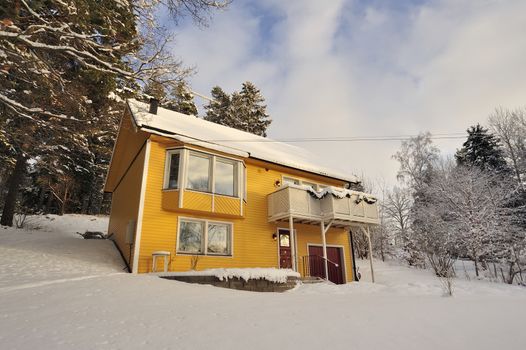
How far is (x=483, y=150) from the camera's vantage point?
96.7ft

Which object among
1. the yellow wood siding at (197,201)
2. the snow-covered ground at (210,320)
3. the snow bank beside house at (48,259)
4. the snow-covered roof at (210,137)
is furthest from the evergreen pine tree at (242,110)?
the snow-covered ground at (210,320)

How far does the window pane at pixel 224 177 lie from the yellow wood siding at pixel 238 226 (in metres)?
0.42

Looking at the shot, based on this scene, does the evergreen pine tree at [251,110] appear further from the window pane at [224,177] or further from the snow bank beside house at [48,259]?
the snow bank beside house at [48,259]

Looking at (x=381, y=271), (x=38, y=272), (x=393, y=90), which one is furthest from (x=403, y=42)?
(x=38, y=272)

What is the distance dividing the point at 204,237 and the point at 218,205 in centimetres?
135

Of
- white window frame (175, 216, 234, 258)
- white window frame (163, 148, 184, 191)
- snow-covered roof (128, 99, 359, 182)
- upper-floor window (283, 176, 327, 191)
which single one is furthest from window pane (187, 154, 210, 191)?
upper-floor window (283, 176, 327, 191)

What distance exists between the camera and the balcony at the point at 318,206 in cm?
1358

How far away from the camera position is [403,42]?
12391 mm

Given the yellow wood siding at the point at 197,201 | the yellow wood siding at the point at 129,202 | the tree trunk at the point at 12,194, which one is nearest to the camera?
the yellow wood siding at the point at 197,201

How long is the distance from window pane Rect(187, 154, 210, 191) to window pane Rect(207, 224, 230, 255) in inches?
64.7

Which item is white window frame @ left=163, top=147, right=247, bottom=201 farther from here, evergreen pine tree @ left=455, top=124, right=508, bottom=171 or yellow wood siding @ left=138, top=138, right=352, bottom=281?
evergreen pine tree @ left=455, top=124, right=508, bottom=171

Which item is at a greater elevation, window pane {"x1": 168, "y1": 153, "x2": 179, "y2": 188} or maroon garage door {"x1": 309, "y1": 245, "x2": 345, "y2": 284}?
window pane {"x1": 168, "y1": 153, "x2": 179, "y2": 188}

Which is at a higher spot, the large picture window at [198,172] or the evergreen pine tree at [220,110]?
the evergreen pine tree at [220,110]

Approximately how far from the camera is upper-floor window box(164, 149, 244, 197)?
1216 centimetres
